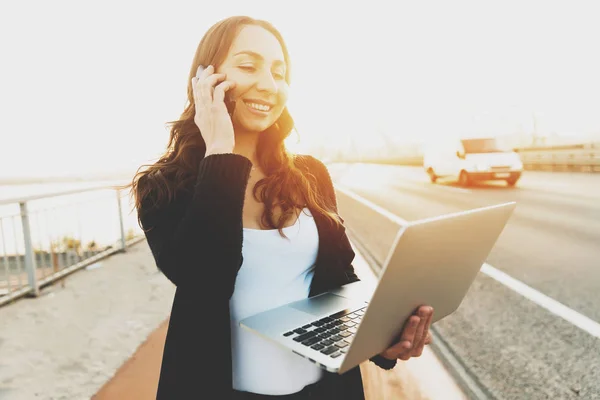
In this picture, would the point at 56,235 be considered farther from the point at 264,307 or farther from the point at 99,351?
the point at 264,307

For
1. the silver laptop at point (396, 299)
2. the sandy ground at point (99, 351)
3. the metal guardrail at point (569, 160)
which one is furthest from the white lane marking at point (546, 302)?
the metal guardrail at point (569, 160)

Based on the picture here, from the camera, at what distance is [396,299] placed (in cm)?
99

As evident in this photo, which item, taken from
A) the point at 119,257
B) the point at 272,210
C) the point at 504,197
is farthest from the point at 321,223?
the point at 504,197

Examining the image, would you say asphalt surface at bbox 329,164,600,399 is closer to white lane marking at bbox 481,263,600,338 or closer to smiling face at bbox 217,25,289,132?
white lane marking at bbox 481,263,600,338

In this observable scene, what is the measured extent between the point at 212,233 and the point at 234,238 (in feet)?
0.19

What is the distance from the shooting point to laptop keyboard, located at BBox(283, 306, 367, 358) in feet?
3.63

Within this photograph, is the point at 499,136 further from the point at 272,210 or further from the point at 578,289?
the point at 272,210

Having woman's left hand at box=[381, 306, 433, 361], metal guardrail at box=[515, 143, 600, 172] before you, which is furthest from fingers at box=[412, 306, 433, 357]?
metal guardrail at box=[515, 143, 600, 172]

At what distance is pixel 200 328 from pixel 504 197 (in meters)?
12.5

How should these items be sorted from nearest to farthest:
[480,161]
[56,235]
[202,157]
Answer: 1. [202,157]
2. [56,235]
3. [480,161]

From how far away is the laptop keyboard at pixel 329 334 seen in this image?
111 cm

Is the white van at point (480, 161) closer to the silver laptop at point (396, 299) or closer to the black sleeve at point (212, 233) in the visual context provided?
the silver laptop at point (396, 299)

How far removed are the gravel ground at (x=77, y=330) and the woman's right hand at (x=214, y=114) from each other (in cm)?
230

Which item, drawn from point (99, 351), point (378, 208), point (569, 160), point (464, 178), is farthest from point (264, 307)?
point (569, 160)
